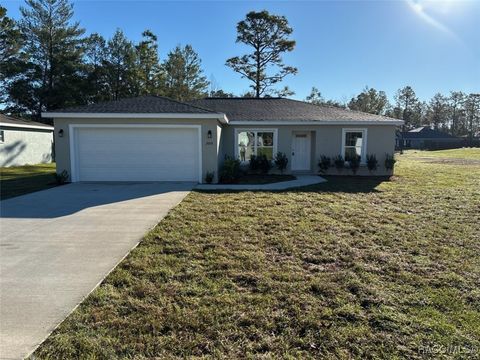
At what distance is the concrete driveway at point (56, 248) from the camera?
3.11m

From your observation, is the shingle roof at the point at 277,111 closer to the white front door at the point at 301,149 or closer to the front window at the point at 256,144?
the front window at the point at 256,144

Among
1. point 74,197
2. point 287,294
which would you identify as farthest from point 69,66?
point 287,294

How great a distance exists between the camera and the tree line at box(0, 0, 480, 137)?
30219 mm

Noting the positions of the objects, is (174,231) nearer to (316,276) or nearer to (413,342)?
(316,276)

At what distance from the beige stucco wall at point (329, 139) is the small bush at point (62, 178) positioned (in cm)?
664

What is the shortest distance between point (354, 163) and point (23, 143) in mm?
19435

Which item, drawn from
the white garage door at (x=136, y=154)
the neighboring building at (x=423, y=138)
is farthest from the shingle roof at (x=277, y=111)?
the neighboring building at (x=423, y=138)

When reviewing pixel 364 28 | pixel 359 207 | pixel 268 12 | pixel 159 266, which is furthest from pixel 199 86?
pixel 159 266

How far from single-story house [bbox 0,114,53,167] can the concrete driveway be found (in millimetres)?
11475

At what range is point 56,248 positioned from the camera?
5035mm

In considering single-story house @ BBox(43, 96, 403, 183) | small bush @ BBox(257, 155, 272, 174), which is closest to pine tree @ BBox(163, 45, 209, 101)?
single-story house @ BBox(43, 96, 403, 183)

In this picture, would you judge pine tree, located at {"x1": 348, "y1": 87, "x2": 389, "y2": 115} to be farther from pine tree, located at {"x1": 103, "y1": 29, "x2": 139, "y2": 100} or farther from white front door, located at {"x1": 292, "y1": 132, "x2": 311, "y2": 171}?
white front door, located at {"x1": 292, "y1": 132, "x2": 311, "y2": 171}

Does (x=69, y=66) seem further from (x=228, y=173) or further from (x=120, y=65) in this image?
(x=228, y=173)

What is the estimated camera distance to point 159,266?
4.38 meters
